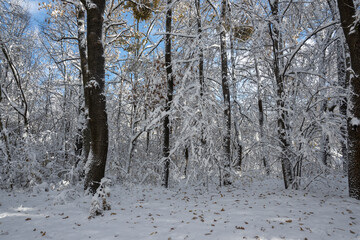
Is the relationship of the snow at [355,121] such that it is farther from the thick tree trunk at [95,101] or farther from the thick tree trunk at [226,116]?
the thick tree trunk at [95,101]

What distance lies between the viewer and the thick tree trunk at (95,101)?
18.3 feet

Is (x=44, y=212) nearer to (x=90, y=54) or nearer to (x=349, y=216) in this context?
(x=90, y=54)

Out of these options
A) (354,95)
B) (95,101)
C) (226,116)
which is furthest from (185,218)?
(354,95)

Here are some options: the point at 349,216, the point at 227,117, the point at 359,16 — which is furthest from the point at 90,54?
the point at 349,216

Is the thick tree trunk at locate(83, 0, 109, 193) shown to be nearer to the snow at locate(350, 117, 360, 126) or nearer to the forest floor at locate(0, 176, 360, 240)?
the forest floor at locate(0, 176, 360, 240)

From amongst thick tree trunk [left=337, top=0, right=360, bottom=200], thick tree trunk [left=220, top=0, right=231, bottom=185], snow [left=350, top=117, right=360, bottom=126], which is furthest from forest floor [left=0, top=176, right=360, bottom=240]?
thick tree trunk [left=220, top=0, right=231, bottom=185]

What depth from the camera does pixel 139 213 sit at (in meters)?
4.96

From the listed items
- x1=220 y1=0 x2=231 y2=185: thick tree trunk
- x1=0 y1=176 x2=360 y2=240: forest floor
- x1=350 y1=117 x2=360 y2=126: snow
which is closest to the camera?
x1=0 y1=176 x2=360 y2=240: forest floor

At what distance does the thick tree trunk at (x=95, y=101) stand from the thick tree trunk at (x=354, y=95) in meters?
6.32

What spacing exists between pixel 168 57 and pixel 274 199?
20.5ft

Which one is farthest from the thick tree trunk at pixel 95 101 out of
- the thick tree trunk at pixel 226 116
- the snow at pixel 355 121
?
the snow at pixel 355 121

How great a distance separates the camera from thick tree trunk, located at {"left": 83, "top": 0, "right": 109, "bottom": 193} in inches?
220

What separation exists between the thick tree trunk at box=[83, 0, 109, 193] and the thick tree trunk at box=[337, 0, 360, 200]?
6.32 meters

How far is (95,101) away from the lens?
18.5ft
